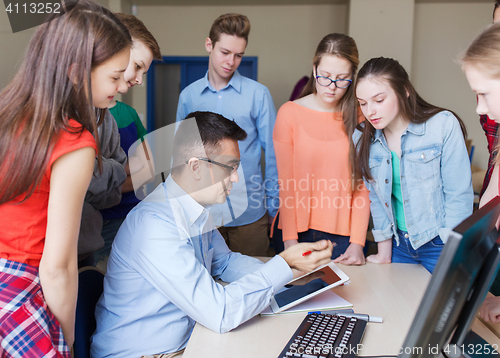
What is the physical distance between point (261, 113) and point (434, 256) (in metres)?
1.16

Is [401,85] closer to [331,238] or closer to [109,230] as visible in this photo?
[331,238]

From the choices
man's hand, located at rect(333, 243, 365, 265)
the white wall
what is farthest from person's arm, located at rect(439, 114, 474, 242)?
the white wall

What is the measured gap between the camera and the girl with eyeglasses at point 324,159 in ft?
5.41

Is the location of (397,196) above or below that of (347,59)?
below

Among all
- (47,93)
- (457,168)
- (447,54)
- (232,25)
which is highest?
(447,54)

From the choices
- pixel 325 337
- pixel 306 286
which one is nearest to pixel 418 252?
pixel 306 286

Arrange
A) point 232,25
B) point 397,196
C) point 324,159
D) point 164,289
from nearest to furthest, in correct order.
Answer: point 164,289 < point 397,196 < point 324,159 < point 232,25

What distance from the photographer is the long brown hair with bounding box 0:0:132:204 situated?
784 millimetres

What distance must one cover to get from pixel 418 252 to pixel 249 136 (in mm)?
1075

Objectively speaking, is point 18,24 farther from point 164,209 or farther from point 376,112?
point 376,112

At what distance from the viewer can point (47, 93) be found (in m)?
0.81

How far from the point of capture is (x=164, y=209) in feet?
3.85

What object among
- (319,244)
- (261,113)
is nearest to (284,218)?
(319,244)

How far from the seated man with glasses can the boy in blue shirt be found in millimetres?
861
